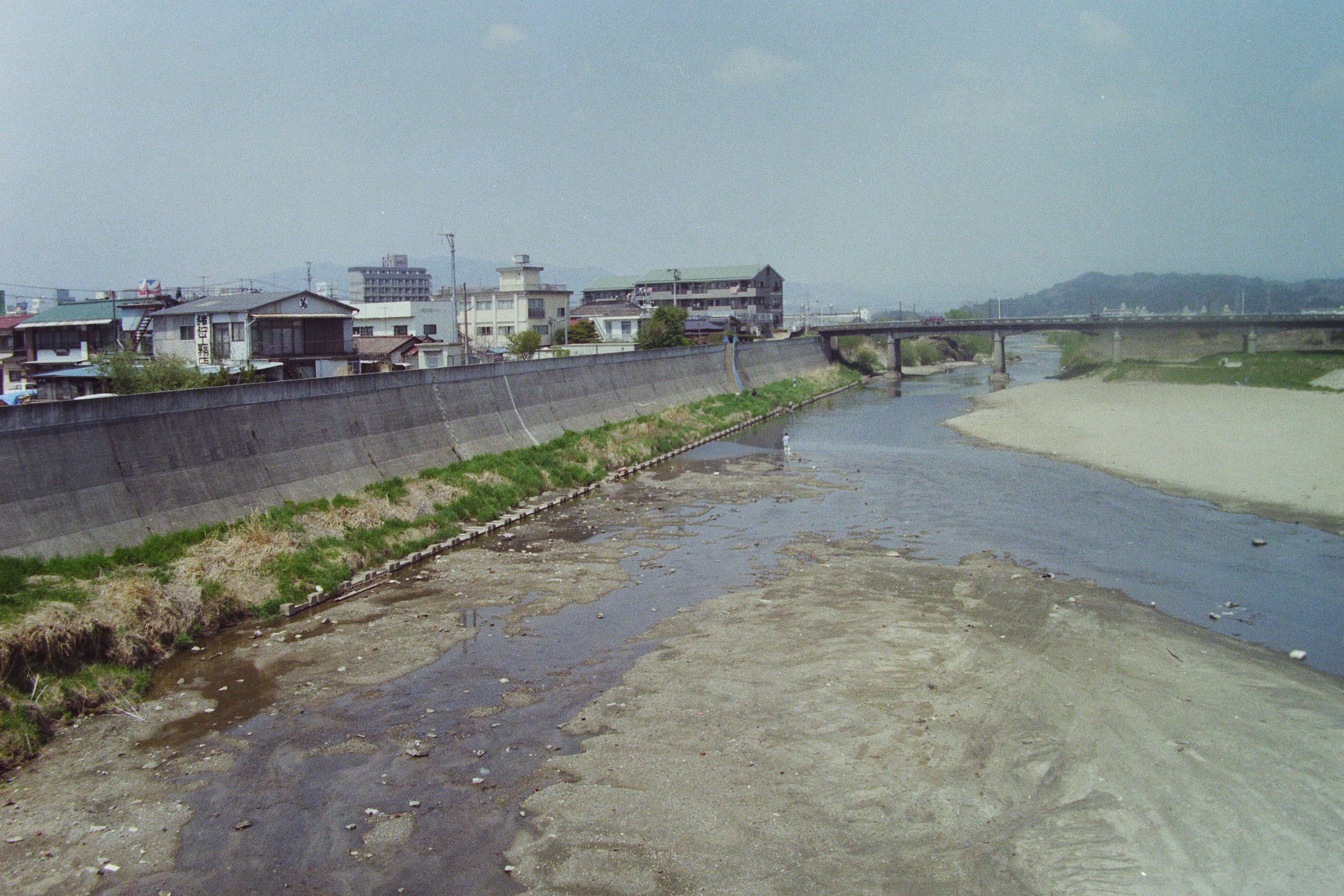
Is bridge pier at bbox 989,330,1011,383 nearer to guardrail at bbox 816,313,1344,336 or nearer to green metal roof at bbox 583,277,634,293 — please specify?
guardrail at bbox 816,313,1344,336

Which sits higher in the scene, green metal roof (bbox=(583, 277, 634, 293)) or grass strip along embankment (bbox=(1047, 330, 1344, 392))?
green metal roof (bbox=(583, 277, 634, 293))

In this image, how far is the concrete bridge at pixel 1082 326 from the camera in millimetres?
72938

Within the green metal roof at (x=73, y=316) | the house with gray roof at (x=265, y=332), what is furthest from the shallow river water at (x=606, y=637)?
the green metal roof at (x=73, y=316)

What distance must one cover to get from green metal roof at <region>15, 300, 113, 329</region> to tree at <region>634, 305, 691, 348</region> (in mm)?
37673

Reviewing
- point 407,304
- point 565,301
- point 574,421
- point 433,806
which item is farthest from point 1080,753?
point 565,301

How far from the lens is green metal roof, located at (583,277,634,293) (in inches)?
4419

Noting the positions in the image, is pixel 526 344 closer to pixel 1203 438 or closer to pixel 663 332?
pixel 663 332

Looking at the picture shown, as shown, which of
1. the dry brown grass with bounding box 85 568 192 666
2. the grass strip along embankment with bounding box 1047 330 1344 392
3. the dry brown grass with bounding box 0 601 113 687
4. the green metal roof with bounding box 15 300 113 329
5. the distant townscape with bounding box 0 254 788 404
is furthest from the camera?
the grass strip along embankment with bounding box 1047 330 1344 392

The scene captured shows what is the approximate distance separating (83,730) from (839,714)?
424 inches

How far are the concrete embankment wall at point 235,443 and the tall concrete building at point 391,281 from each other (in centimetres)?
12131

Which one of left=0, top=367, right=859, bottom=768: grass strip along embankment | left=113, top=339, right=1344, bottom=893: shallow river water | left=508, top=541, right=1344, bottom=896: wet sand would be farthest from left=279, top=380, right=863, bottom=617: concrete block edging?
left=508, top=541, right=1344, bottom=896: wet sand

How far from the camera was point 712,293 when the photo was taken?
109 metres

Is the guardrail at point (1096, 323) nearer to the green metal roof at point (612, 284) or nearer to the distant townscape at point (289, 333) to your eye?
the distant townscape at point (289, 333)

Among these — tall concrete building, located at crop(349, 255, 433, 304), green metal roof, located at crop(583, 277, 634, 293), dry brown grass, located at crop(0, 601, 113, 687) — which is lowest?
dry brown grass, located at crop(0, 601, 113, 687)
